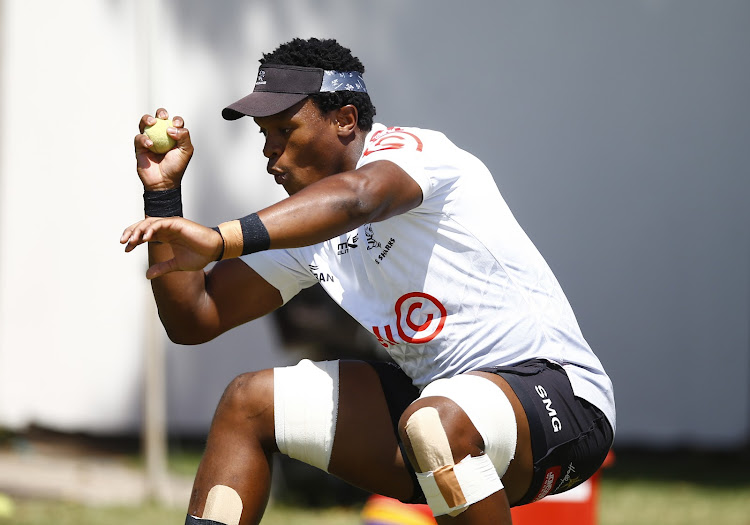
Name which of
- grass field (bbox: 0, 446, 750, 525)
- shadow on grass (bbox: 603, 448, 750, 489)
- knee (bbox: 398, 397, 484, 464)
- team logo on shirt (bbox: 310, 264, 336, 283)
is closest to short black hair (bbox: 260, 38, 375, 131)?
team logo on shirt (bbox: 310, 264, 336, 283)

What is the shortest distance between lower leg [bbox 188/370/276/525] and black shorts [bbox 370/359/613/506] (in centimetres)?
38

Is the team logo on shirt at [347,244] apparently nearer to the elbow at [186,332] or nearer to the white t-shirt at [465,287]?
the white t-shirt at [465,287]

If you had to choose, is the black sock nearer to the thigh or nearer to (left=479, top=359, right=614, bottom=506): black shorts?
the thigh

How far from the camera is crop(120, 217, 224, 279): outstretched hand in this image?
8.42ft

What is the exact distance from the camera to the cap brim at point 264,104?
3211 mm

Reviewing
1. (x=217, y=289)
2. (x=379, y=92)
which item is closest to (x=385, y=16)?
(x=379, y=92)

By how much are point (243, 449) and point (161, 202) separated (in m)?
0.73

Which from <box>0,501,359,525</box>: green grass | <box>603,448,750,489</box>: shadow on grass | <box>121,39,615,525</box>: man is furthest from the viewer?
<box>603,448,750,489</box>: shadow on grass

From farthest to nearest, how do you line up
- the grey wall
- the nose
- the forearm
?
the grey wall → the forearm → the nose

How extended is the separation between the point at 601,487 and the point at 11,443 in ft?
12.0

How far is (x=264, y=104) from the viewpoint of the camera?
324 cm

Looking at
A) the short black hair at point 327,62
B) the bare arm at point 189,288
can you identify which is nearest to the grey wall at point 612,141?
the bare arm at point 189,288

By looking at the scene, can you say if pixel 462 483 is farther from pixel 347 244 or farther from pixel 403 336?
pixel 347 244

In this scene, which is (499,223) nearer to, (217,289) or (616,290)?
(217,289)
